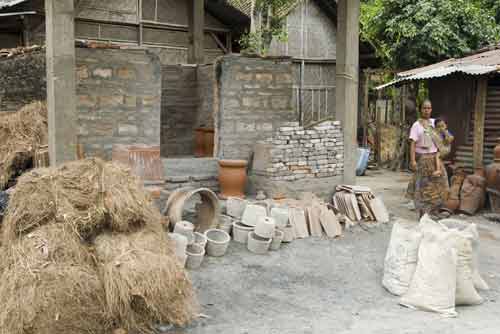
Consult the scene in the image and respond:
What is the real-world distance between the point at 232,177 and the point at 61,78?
8.87 ft

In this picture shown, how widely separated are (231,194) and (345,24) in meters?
3.02

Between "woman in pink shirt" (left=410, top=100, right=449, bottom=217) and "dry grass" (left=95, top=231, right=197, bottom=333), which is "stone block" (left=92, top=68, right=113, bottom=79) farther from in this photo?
"woman in pink shirt" (left=410, top=100, right=449, bottom=217)

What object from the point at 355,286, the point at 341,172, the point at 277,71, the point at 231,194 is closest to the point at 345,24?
the point at 277,71

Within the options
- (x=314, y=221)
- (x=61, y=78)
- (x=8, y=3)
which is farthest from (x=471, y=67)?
(x=8, y=3)

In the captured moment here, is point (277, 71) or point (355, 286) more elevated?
point (277, 71)

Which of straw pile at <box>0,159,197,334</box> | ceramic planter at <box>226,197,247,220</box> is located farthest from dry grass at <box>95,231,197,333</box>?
ceramic planter at <box>226,197,247,220</box>

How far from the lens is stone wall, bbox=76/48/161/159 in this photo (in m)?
7.09

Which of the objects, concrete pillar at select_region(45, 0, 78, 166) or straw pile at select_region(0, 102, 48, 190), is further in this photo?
straw pile at select_region(0, 102, 48, 190)

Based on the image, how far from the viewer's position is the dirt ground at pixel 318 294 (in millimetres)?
4516

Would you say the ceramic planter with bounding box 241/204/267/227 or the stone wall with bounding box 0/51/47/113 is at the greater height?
the stone wall with bounding box 0/51/47/113

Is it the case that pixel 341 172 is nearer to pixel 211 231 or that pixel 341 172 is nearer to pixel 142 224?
pixel 211 231

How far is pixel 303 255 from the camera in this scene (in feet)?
21.1

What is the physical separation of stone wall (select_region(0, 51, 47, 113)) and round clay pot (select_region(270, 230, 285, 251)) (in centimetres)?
410

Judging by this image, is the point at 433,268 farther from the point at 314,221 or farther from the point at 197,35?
the point at 197,35
